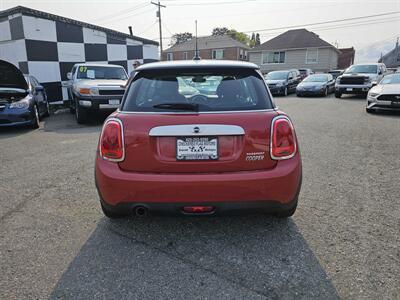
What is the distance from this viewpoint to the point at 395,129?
25.0ft

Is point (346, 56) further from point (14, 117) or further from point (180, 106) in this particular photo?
point (180, 106)

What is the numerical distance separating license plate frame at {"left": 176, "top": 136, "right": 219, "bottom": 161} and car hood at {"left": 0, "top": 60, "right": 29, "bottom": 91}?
24.1 ft

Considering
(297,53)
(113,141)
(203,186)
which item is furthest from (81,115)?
(297,53)

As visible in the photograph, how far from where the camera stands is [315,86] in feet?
54.0

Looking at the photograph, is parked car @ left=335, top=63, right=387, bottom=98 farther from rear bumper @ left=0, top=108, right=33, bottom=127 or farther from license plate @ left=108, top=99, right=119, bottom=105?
rear bumper @ left=0, top=108, right=33, bottom=127

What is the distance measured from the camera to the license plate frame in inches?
96.0

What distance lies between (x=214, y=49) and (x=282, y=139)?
48.2 metres

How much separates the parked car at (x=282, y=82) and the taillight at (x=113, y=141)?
15.6 meters

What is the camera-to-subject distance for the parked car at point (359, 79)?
1474 centimetres

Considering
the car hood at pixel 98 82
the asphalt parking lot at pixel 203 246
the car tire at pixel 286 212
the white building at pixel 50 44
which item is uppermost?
the white building at pixel 50 44

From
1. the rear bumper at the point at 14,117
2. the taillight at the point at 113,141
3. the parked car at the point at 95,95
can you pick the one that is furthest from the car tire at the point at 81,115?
the taillight at the point at 113,141

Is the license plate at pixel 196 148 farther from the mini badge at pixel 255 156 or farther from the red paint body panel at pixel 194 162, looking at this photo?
the mini badge at pixel 255 156

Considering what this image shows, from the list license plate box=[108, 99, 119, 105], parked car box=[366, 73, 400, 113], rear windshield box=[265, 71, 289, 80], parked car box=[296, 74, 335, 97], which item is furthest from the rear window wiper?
rear windshield box=[265, 71, 289, 80]

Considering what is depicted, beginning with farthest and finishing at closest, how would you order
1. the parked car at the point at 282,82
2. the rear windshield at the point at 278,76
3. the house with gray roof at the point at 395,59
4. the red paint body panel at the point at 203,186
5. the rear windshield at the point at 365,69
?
the house with gray roof at the point at 395,59 → the rear windshield at the point at 278,76 → the parked car at the point at 282,82 → the rear windshield at the point at 365,69 → the red paint body panel at the point at 203,186
